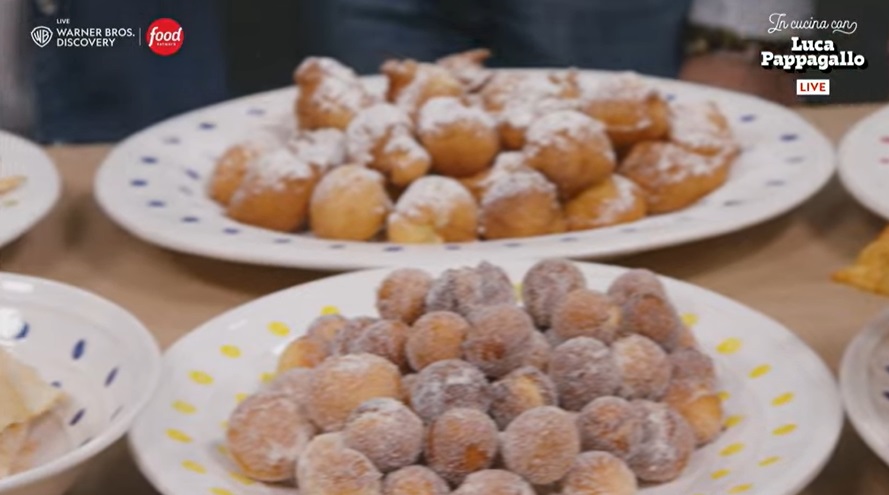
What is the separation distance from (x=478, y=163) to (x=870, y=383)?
1.35 ft

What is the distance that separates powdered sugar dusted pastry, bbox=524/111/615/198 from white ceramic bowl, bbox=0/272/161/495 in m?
0.38

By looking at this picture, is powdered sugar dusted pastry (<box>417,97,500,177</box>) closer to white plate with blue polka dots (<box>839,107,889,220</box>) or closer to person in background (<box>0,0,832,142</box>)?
white plate with blue polka dots (<box>839,107,889,220</box>)

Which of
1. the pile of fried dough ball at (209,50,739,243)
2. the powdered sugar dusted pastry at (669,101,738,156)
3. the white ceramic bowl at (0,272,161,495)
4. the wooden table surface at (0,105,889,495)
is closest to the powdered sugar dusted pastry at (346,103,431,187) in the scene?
the pile of fried dough ball at (209,50,739,243)

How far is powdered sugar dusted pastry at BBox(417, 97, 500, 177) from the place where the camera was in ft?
3.41

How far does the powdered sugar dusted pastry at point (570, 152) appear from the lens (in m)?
1.01

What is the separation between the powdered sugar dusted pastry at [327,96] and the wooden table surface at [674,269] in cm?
18

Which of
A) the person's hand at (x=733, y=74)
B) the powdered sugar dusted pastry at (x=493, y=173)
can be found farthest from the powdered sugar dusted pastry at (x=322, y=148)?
the person's hand at (x=733, y=74)

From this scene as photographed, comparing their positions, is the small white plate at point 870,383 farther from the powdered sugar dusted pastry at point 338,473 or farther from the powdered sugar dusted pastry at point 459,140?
the powdered sugar dusted pastry at point 459,140

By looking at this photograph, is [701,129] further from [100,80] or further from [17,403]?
[100,80]

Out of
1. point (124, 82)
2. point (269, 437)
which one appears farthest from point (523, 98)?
point (124, 82)

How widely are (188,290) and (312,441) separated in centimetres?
36

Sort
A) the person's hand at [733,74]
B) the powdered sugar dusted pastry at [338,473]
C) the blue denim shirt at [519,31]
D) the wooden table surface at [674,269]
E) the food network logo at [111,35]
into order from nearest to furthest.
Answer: the powdered sugar dusted pastry at [338,473] < the wooden table surface at [674,269] < the food network logo at [111,35] < the person's hand at [733,74] < the blue denim shirt at [519,31]

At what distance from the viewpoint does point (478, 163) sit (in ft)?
3.43

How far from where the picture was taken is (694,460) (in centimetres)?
69
